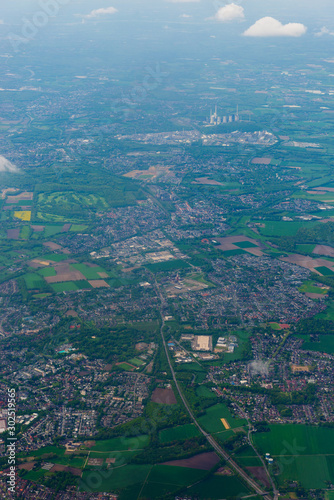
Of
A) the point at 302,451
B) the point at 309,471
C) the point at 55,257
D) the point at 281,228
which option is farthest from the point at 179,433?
the point at 281,228

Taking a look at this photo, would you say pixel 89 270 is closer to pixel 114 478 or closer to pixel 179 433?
pixel 179 433

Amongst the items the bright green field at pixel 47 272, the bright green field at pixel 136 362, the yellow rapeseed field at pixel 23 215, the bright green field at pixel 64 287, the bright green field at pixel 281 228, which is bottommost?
the bright green field at pixel 136 362

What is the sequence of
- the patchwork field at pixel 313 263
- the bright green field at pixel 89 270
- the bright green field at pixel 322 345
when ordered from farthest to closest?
the patchwork field at pixel 313 263, the bright green field at pixel 89 270, the bright green field at pixel 322 345

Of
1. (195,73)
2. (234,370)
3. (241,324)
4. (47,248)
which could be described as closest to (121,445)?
(234,370)

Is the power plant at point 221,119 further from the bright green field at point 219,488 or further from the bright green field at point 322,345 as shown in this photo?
the bright green field at point 219,488

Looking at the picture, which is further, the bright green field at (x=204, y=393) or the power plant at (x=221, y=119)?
the power plant at (x=221, y=119)

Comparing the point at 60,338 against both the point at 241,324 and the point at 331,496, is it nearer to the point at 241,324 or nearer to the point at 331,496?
the point at 241,324

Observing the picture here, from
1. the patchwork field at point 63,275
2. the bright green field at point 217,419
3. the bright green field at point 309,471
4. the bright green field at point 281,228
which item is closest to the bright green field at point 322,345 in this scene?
the bright green field at point 217,419
